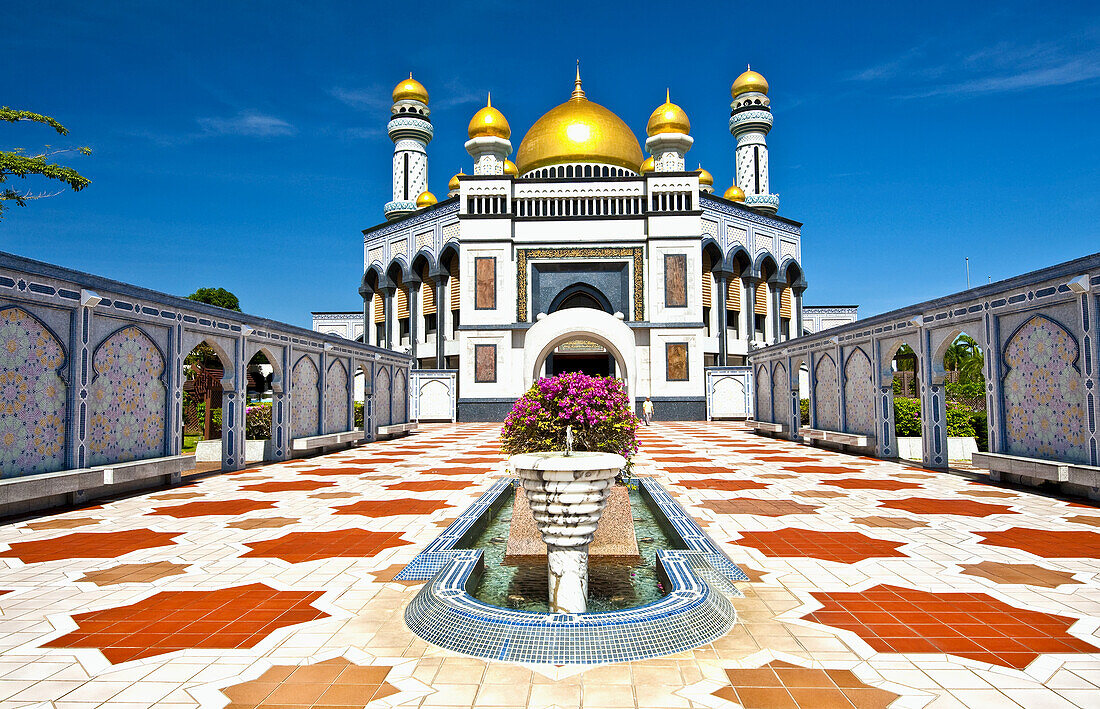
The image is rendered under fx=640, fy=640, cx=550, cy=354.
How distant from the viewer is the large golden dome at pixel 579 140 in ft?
Answer: 98.6

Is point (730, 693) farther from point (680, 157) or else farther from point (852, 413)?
point (680, 157)

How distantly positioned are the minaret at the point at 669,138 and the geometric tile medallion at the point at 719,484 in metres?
21.9

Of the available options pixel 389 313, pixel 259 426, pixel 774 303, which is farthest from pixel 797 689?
pixel 389 313

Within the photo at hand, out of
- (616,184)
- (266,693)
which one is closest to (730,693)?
(266,693)

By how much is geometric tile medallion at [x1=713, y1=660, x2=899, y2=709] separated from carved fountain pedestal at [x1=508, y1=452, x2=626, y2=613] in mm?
940

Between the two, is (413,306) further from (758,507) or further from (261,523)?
(758,507)

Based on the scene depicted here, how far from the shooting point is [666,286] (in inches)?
1006

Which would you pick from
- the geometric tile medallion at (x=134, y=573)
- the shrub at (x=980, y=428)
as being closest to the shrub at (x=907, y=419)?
the shrub at (x=980, y=428)

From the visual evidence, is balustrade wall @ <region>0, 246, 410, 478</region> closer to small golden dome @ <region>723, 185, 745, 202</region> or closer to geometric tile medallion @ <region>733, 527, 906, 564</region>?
geometric tile medallion @ <region>733, 527, 906, 564</region>

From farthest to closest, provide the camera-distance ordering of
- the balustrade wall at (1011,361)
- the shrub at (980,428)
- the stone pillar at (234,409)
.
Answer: the shrub at (980,428) → the stone pillar at (234,409) → the balustrade wall at (1011,361)

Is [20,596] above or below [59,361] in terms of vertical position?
below

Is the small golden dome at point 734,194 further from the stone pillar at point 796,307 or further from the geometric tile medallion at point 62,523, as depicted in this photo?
the geometric tile medallion at point 62,523

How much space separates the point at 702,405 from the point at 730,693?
23.0 metres

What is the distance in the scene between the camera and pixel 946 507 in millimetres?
6836
